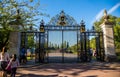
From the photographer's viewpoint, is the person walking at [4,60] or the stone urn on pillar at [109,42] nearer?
the person walking at [4,60]

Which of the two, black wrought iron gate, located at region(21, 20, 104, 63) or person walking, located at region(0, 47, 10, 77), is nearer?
person walking, located at region(0, 47, 10, 77)

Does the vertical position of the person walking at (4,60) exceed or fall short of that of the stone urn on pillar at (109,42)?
it falls short

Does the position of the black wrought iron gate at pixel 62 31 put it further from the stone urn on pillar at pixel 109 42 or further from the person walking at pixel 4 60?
the person walking at pixel 4 60

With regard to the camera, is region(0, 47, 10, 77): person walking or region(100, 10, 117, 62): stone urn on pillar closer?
region(0, 47, 10, 77): person walking

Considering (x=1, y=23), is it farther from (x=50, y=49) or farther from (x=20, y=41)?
(x=50, y=49)

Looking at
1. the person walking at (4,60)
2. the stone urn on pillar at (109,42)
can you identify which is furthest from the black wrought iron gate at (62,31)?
the person walking at (4,60)

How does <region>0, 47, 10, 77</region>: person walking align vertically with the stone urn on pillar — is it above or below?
below

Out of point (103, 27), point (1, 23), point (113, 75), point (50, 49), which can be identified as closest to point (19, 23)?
point (1, 23)

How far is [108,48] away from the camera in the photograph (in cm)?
1841

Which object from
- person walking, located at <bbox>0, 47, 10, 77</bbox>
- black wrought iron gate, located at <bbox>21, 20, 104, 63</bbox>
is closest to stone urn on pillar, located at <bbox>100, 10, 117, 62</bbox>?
black wrought iron gate, located at <bbox>21, 20, 104, 63</bbox>

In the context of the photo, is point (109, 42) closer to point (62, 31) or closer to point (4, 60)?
point (62, 31)

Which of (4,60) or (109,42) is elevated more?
(109,42)

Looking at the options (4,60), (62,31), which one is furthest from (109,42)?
(4,60)

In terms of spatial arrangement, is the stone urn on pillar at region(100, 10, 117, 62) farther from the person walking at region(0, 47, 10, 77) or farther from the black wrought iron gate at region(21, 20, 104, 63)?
the person walking at region(0, 47, 10, 77)
